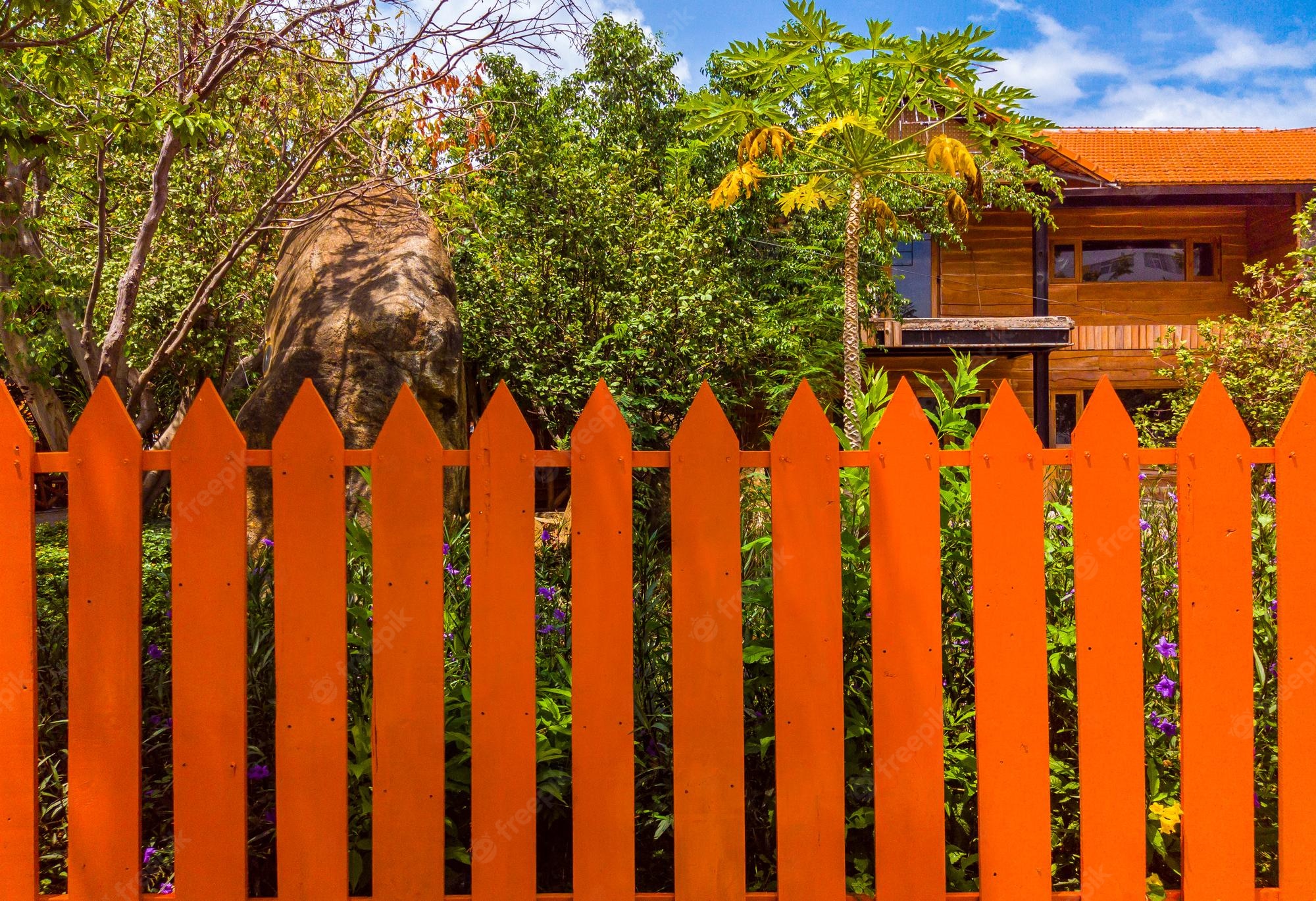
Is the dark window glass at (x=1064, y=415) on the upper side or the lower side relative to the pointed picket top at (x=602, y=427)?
upper

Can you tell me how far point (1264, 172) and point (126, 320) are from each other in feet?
56.8

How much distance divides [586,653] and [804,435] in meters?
0.75

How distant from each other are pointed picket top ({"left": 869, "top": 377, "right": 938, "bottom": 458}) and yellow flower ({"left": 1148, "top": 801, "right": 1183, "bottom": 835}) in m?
1.13

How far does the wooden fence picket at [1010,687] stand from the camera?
2.07 meters

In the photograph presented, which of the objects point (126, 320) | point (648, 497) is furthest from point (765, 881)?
point (126, 320)

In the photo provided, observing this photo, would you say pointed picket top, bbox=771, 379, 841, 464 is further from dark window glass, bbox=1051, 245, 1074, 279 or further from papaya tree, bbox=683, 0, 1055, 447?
dark window glass, bbox=1051, 245, 1074, 279

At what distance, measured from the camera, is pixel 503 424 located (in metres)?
2.02

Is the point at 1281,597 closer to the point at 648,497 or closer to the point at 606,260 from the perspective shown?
the point at 648,497

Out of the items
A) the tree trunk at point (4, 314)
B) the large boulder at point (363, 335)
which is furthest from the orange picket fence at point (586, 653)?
the tree trunk at point (4, 314)

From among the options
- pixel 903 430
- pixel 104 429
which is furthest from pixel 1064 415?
pixel 104 429

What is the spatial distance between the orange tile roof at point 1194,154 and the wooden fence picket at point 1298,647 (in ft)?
43.1

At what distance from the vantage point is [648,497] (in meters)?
7.36

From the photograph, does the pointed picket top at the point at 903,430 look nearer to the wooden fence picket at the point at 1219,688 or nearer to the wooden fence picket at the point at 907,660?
the wooden fence picket at the point at 907,660

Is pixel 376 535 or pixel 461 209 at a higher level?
pixel 461 209
